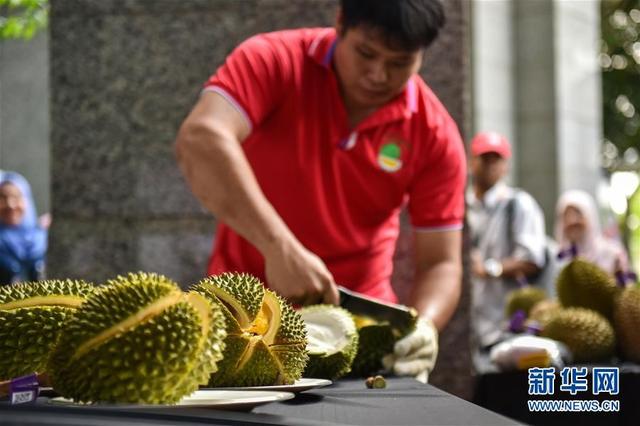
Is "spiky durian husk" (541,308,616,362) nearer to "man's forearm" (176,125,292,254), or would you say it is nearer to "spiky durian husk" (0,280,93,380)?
"man's forearm" (176,125,292,254)

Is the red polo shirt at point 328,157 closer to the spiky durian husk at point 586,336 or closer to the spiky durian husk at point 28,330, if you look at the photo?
the spiky durian husk at point 586,336

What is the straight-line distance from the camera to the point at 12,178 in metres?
7.69

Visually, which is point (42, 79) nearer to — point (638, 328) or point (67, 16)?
point (67, 16)

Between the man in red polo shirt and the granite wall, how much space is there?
2.57 ft

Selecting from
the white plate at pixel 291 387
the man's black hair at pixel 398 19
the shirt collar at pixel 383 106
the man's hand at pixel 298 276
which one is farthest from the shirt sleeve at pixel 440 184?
the white plate at pixel 291 387

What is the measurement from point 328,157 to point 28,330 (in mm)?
1663

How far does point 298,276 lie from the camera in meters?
2.04

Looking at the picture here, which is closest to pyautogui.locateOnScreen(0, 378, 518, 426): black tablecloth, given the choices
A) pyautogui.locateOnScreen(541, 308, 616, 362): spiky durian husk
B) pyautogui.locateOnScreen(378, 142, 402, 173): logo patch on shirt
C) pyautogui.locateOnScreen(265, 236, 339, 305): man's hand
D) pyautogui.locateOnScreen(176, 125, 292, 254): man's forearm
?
pyautogui.locateOnScreen(265, 236, 339, 305): man's hand

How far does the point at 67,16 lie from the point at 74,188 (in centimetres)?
67

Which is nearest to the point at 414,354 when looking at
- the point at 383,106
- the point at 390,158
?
the point at 390,158

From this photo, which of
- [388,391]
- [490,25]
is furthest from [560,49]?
[388,391]

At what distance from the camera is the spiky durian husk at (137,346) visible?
3.19 ft

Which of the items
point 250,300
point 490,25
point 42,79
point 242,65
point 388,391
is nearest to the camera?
point 250,300

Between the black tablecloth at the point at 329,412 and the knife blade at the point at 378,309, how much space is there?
0.61 feet
